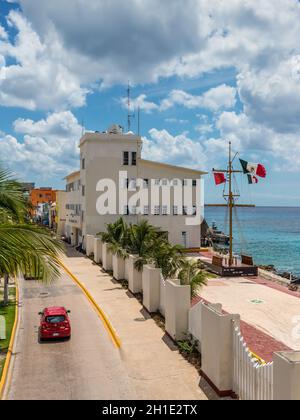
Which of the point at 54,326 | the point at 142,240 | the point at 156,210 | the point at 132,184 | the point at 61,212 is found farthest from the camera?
the point at 61,212

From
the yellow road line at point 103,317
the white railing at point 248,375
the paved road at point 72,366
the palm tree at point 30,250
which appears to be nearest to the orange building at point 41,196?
the yellow road line at point 103,317

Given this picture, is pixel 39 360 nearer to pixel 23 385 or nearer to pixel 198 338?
pixel 23 385

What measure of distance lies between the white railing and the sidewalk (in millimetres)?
1146

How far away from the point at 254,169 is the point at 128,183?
56.2 ft

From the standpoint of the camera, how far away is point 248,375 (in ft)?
40.8

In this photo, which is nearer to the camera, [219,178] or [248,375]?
[248,375]

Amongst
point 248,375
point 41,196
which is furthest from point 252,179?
point 41,196

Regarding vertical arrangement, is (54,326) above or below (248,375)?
below

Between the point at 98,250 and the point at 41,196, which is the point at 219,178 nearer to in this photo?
the point at 98,250

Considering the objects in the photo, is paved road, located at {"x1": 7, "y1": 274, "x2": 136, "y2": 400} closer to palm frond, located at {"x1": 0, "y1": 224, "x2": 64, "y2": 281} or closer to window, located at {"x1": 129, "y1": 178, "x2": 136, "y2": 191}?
palm frond, located at {"x1": 0, "y1": 224, "x2": 64, "y2": 281}

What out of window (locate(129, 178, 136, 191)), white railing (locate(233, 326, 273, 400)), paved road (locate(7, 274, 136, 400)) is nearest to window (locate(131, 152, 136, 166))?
window (locate(129, 178, 136, 191))
